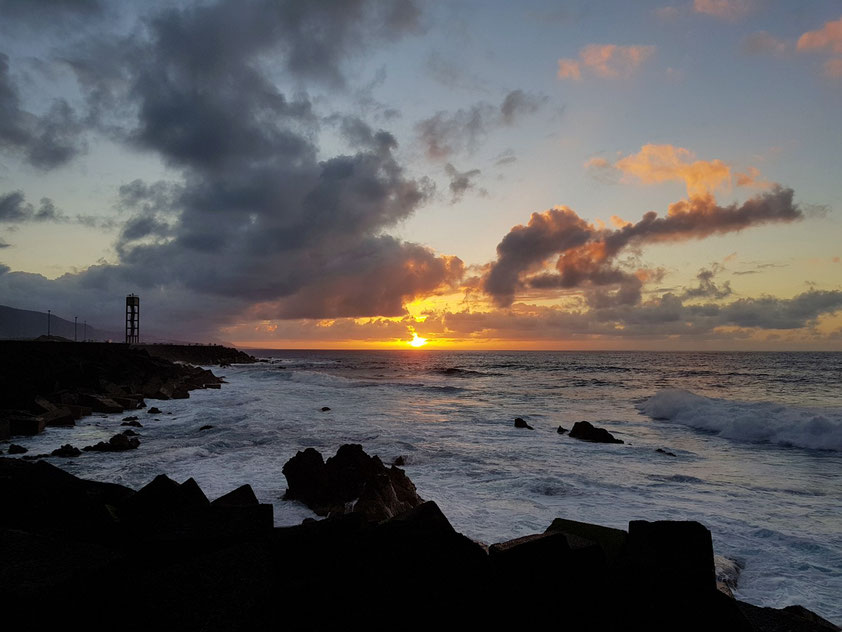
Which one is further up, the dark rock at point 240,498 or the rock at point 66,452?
the dark rock at point 240,498

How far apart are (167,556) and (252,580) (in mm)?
1217

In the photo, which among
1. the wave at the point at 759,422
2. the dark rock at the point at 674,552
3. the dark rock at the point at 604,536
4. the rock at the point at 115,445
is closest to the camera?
the dark rock at the point at 674,552

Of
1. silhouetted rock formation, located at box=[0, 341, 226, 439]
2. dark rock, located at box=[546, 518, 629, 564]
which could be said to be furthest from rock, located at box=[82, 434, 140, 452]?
dark rock, located at box=[546, 518, 629, 564]

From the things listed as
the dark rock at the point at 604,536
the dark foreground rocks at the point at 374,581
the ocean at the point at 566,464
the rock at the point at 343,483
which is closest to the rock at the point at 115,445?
the ocean at the point at 566,464

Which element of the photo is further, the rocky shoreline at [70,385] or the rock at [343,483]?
the rocky shoreline at [70,385]

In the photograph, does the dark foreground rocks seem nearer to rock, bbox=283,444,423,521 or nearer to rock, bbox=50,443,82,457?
rock, bbox=283,444,423,521

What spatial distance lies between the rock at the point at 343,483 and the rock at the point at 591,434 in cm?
974

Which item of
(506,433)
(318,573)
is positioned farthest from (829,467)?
(318,573)

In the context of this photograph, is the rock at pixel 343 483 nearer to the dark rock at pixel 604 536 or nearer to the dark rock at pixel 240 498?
the dark rock at pixel 240 498

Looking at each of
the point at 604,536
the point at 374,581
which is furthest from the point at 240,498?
the point at 604,536

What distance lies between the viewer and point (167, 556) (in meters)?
4.11

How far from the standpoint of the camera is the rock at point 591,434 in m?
16.4

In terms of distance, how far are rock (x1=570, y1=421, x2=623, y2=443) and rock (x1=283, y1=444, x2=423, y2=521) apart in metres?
9.74

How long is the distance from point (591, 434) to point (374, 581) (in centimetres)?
1481
